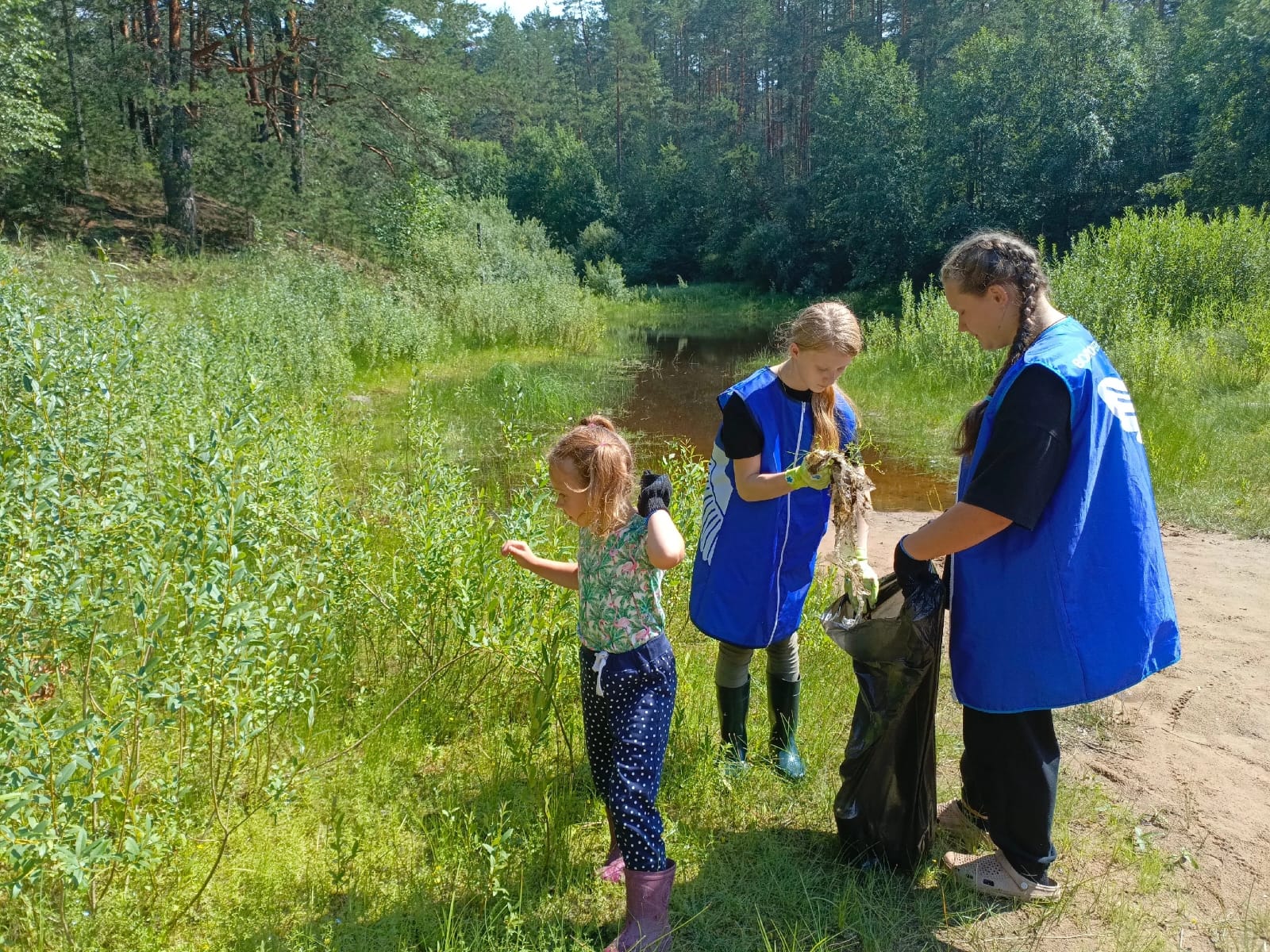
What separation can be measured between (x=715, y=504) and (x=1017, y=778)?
1294 mm

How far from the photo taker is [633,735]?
2408 millimetres

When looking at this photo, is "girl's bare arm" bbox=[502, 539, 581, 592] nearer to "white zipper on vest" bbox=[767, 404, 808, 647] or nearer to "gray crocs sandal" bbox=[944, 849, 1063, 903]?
"white zipper on vest" bbox=[767, 404, 808, 647]

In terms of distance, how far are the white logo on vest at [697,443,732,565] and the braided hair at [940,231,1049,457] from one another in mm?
938

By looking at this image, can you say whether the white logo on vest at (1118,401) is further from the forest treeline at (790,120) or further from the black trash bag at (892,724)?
the forest treeline at (790,120)

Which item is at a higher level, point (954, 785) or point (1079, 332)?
point (1079, 332)

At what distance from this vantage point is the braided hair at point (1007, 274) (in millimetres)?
2363

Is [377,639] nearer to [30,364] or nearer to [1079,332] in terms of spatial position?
[30,364]

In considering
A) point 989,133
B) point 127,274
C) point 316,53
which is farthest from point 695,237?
A: point 127,274

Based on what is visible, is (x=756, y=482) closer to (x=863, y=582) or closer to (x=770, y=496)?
(x=770, y=496)

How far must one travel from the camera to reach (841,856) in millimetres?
2822

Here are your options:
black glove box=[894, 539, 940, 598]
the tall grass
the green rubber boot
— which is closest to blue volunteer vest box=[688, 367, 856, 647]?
the green rubber boot

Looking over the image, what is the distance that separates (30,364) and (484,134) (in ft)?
222

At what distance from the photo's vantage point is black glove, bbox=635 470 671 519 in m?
2.36

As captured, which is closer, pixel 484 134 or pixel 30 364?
pixel 30 364
